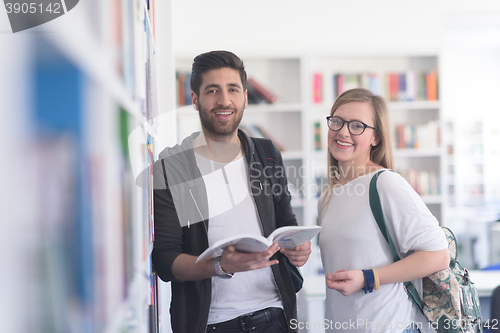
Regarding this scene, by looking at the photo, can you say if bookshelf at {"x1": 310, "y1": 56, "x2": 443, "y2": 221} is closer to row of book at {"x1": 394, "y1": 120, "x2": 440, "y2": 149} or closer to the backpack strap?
row of book at {"x1": 394, "y1": 120, "x2": 440, "y2": 149}

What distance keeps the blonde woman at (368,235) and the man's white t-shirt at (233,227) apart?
24 cm

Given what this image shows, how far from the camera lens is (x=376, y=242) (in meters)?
1.20

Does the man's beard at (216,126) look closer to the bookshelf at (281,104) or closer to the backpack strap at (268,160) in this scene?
the backpack strap at (268,160)

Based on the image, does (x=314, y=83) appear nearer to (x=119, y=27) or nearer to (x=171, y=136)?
(x=171, y=136)

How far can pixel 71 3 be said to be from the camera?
413 mm

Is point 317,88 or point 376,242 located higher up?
point 317,88

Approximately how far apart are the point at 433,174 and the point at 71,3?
3.83 meters

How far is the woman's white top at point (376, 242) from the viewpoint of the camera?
1.15 m

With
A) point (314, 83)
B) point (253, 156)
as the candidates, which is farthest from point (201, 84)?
point (314, 83)

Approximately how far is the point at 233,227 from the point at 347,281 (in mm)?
405

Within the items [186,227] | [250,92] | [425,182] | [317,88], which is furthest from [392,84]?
[186,227]

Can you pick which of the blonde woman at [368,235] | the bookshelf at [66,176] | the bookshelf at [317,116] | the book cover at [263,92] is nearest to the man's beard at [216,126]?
the blonde woman at [368,235]

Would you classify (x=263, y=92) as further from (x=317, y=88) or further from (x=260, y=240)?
(x=260, y=240)

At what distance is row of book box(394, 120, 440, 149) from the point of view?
3684 mm
